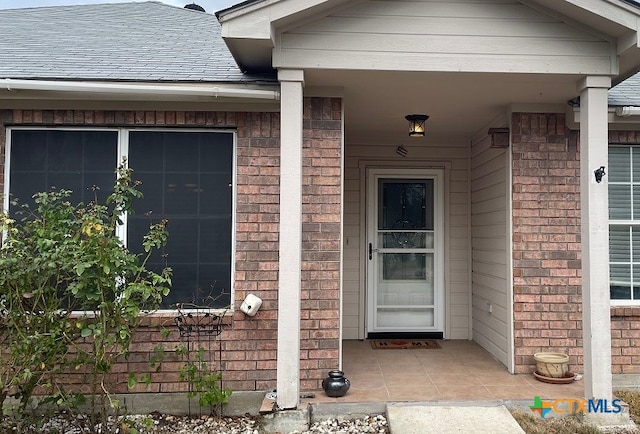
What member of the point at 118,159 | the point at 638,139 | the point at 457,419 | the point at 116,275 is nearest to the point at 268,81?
the point at 118,159

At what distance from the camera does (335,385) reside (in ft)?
12.0

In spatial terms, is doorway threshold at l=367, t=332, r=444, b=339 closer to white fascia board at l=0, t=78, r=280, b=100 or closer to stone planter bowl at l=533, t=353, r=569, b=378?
stone planter bowl at l=533, t=353, r=569, b=378

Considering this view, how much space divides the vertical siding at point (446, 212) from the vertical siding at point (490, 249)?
144 millimetres

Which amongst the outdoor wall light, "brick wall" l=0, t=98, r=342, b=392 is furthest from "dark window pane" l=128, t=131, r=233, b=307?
the outdoor wall light

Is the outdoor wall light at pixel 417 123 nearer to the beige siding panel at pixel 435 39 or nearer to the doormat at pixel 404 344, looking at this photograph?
the beige siding panel at pixel 435 39

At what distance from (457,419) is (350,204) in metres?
2.96

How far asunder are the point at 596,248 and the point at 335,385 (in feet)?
7.45

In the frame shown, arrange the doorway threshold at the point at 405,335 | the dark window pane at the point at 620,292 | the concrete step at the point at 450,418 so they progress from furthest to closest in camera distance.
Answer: the doorway threshold at the point at 405,335 → the dark window pane at the point at 620,292 → the concrete step at the point at 450,418

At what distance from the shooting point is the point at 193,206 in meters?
A: 3.94

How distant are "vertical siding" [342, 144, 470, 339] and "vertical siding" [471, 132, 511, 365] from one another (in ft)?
0.47

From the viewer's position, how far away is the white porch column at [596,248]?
11.4 feet

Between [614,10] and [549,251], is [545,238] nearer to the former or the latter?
[549,251]

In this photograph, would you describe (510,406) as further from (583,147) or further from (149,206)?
(149,206)

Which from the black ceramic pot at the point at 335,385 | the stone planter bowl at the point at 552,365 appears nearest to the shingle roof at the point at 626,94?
the stone planter bowl at the point at 552,365
